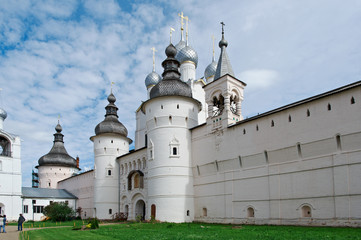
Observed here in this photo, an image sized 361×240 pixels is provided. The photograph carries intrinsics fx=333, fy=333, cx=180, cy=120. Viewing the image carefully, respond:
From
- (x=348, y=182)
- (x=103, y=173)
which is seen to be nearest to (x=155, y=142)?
(x=103, y=173)

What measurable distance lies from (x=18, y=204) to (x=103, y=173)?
1071cm

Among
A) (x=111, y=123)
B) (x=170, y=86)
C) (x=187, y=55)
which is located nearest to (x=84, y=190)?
(x=111, y=123)

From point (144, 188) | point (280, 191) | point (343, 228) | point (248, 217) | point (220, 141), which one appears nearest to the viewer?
point (343, 228)

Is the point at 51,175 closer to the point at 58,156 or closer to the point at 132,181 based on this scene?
the point at 58,156

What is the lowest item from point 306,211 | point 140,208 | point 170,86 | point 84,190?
point 140,208

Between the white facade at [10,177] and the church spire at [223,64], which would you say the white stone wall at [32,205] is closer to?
the white facade at [10,177]

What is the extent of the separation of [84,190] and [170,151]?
21851 millimetres

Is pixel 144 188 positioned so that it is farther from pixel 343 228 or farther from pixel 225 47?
pixel 343 228

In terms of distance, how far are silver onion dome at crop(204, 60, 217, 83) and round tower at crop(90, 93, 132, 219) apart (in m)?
11.9

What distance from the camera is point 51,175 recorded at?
161 ft

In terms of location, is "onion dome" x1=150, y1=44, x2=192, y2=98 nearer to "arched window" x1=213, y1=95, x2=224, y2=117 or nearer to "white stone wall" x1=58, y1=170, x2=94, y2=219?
"arched window" x1=213, y1=95, x2=224, y2=117

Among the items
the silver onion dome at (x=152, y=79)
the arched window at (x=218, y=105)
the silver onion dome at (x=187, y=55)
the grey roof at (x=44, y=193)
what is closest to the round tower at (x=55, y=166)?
the grey roof at (x=44, y=193)

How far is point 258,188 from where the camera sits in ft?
63.6

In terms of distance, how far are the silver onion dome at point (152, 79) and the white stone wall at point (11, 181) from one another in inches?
644
